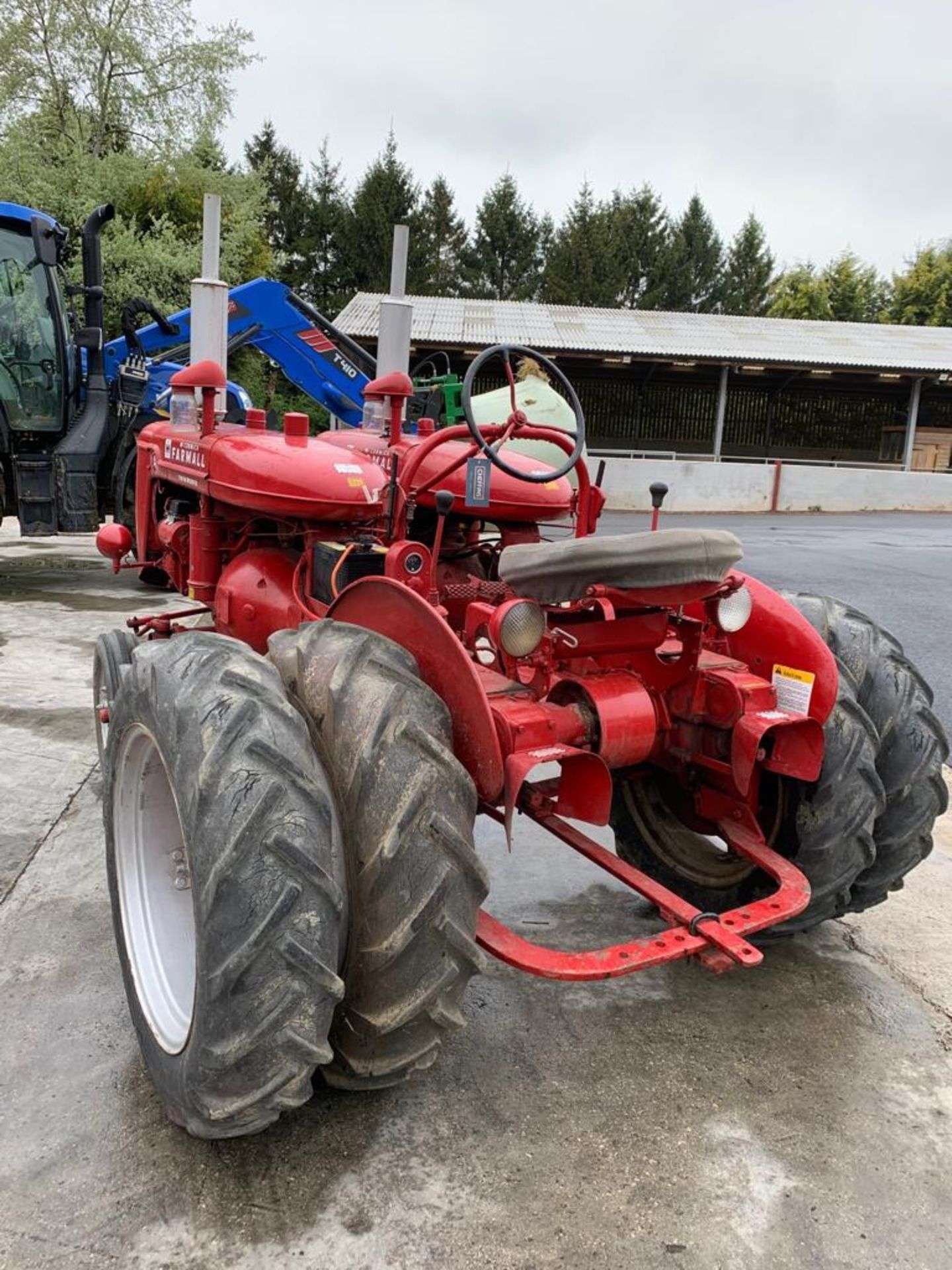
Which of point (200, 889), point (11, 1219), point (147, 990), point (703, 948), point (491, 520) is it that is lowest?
point (11, 1219)

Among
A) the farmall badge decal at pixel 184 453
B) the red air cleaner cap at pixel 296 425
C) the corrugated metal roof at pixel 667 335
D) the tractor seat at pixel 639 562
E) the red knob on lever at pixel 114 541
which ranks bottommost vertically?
the red knob on lever at pixel 114 541

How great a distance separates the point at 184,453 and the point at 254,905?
2.76 m

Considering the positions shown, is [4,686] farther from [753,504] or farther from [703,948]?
[753,504]

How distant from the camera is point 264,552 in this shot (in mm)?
3943

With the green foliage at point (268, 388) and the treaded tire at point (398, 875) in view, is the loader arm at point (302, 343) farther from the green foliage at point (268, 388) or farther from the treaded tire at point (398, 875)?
the green foliage at point (268, 388)

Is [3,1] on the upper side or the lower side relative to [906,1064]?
upper

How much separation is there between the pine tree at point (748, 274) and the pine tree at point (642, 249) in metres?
4.24

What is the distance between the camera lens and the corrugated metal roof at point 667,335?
22.9 meters

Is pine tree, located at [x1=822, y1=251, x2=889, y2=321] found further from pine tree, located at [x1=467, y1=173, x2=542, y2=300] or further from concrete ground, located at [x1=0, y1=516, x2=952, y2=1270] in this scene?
concrete ground, located at [x1=0, y1=516, x2=952, y2=1270]

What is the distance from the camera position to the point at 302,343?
7.07m

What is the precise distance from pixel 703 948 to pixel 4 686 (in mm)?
4570

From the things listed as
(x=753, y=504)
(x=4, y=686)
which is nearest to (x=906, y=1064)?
(x=4, y=686)

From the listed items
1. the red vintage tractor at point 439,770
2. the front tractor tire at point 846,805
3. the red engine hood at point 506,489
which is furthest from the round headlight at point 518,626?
the red engine hood at point 506,489

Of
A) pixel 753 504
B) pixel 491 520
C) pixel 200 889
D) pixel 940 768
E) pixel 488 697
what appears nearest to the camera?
pixel 200 889
